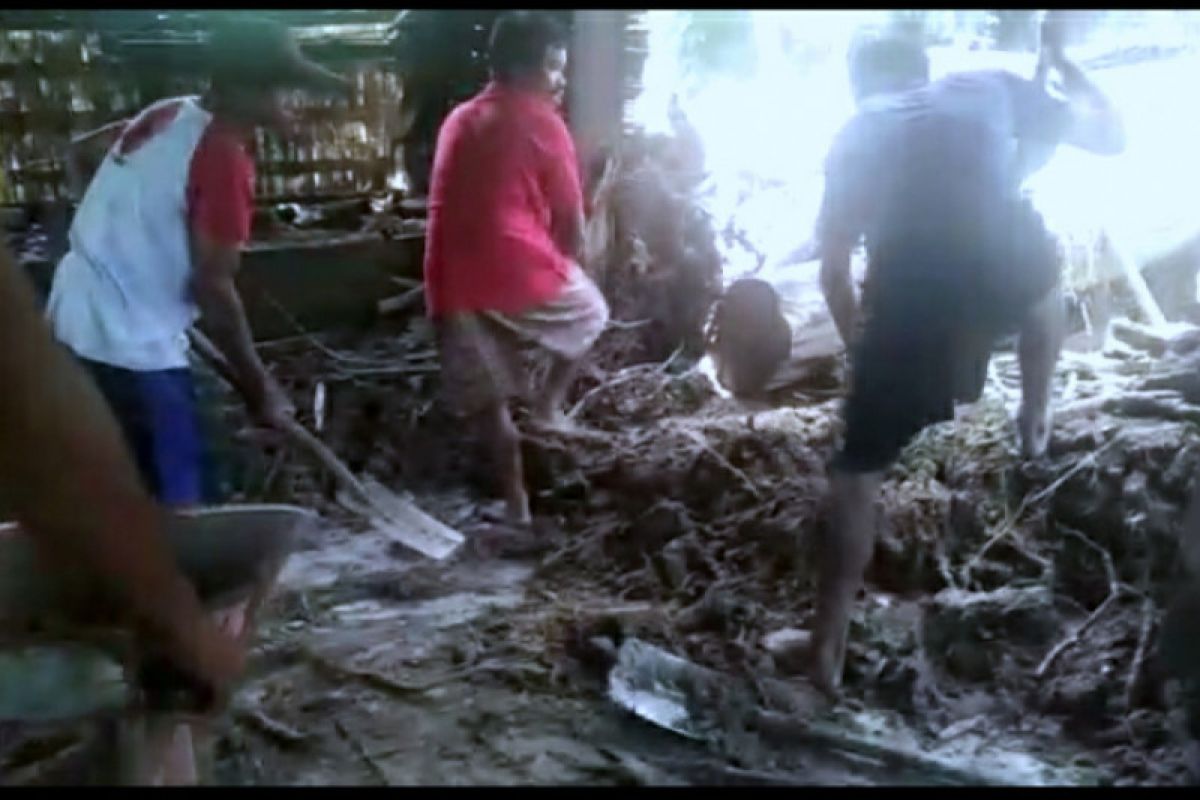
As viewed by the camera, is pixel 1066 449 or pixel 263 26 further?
pixel 1066 449

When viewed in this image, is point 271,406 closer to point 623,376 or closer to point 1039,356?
point 623,376

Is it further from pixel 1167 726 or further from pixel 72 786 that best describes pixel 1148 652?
pixel 72 786

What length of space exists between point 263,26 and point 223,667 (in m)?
0.68

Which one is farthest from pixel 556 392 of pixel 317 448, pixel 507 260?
pixel 317 448

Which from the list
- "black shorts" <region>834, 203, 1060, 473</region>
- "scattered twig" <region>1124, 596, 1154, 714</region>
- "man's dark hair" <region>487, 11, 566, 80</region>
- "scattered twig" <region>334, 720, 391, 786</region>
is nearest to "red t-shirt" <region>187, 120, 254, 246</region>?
"man's dark hair" <region>487, 11, 566, 80</region>

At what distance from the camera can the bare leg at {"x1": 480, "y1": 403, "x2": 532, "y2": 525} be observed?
4.96 feet

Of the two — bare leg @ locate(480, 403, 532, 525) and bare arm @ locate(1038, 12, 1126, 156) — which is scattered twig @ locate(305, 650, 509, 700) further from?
bare arm @ locate(1038, 12, 1126, 156)

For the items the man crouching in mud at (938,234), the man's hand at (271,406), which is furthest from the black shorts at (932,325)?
the man's hand at (271,406)

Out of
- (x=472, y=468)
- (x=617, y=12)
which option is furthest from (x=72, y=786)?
(x=617, y=12)

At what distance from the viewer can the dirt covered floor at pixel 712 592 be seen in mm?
1293

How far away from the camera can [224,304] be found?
4.38 ft

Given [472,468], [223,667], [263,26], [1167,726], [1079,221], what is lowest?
[1167,726]

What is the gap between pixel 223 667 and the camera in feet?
2.32

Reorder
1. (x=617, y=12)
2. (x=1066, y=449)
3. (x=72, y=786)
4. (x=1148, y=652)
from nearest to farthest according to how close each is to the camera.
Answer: (x=72, y=786)
(x=617, y=12)
(x=1148, y=652)
(x=1066, y=449)
